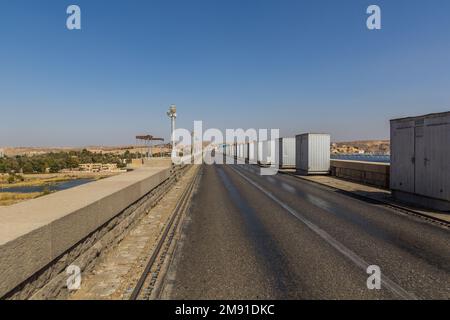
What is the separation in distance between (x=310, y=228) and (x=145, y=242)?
170 inches

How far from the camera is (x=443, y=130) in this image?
977 centimetres

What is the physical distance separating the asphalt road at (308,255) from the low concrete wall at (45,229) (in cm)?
168

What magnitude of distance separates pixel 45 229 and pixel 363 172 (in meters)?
18.3

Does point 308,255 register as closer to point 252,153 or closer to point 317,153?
point 317,153

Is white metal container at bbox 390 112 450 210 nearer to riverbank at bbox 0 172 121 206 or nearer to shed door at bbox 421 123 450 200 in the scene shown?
shed door at bbox 421 123 450 200

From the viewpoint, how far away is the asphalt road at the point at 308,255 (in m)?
4.34

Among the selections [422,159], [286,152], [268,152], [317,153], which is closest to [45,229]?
[422,159]

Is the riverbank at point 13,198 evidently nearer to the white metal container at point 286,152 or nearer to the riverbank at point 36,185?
the riverbank at point 36,185

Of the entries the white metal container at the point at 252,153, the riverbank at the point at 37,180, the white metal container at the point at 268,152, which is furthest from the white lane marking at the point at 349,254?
the riverbank at the point at 37,180

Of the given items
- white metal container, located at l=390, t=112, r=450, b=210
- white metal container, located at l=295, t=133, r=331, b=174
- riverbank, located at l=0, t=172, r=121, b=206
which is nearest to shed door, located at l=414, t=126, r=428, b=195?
white metal container, located at l=390, t=112, r=450, b=210

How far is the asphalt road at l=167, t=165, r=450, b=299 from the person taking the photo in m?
4.34

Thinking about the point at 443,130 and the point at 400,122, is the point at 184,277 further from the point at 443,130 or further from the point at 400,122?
the point at 400,122
